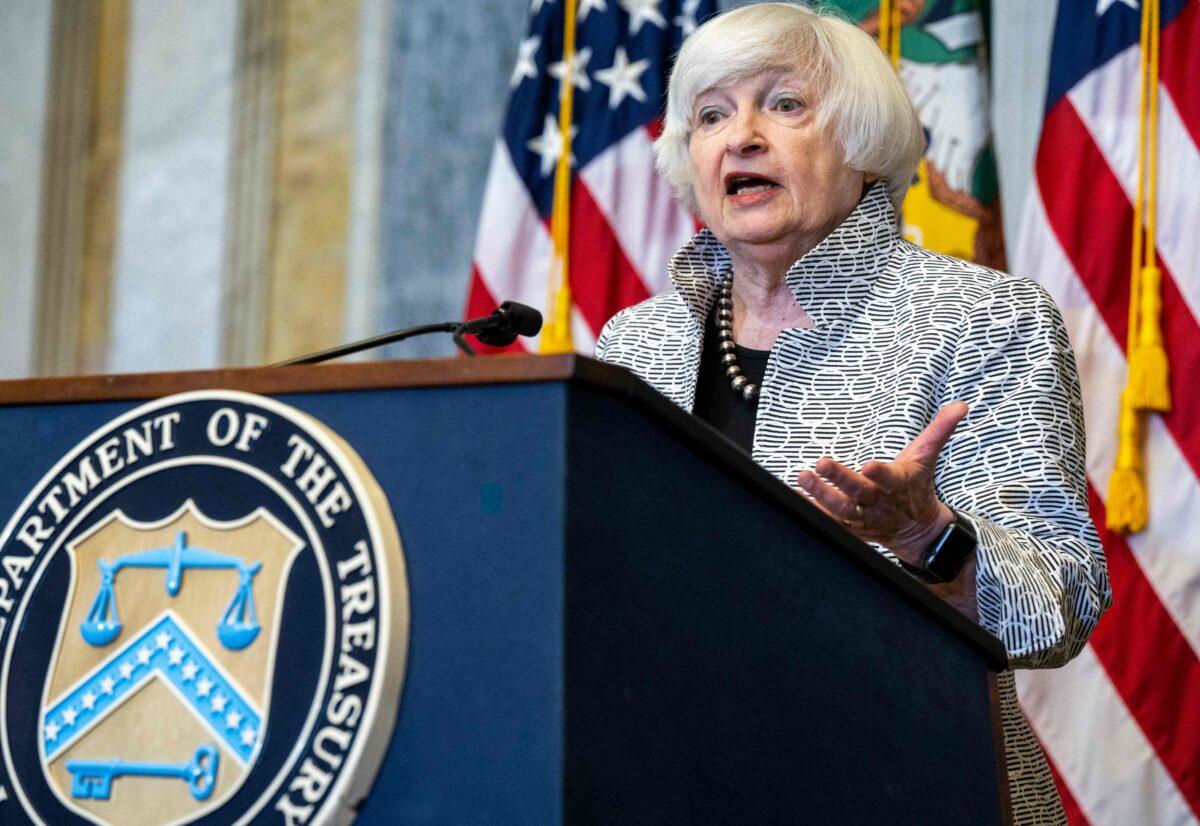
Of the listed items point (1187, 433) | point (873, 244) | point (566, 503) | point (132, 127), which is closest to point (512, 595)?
point (566, 503)

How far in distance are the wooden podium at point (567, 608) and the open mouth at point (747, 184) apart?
86cm

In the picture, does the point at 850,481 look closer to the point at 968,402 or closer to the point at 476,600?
the point at 476,600

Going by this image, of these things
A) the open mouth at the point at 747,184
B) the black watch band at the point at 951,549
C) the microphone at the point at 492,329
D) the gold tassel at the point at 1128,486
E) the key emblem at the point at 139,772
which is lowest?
the gold tassel at the point at 1128,486

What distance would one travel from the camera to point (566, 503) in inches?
32.4

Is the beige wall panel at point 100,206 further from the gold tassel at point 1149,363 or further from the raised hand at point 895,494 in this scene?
the raised hand at point 895,494

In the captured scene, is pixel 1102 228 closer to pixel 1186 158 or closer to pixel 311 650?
pixel 1186 158

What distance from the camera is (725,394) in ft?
6.01

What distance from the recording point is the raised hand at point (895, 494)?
45.5 inches

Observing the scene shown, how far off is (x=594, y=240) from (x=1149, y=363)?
1309 millimetres

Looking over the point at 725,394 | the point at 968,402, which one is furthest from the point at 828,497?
the point at 725,394

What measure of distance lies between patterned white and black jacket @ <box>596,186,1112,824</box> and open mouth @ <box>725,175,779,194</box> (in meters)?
0.11

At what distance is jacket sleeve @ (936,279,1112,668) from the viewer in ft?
4.67

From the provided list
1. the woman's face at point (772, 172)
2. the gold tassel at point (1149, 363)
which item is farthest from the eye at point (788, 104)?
the gold tassel at point (1149, 363)

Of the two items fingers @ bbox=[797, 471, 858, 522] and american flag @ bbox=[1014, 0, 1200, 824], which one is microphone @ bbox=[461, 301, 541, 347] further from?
american flag @ bbox=[1014, 0, 1200, 824]
